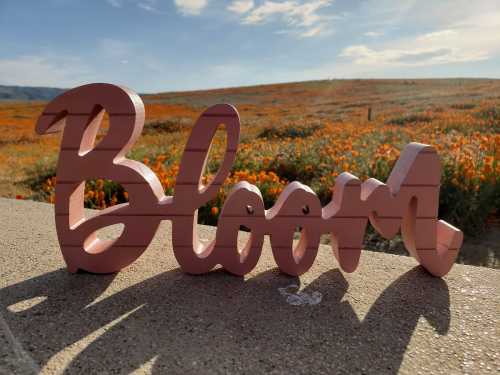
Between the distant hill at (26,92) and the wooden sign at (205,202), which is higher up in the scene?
the distant hill at (26,92)

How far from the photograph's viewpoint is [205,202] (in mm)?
2930

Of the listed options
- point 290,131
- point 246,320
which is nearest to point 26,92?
point 290,131

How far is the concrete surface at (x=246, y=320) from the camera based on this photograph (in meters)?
2.04

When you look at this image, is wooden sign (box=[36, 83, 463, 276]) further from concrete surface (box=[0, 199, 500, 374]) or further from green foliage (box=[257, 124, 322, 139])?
green foliage (box=[257, 124, 322, 139])

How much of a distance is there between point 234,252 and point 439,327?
1473 millimetres

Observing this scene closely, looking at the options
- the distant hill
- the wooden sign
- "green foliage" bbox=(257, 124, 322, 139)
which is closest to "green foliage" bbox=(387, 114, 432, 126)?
"green foliage" bbox=(257, 124, 322, 139)

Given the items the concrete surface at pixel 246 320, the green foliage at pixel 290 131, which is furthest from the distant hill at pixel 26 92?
the concrete surface at pixel 246 320

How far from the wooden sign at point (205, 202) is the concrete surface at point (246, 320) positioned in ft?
0.66

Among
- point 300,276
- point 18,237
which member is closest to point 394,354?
point 300,276

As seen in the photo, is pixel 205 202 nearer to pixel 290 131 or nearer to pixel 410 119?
pixel 290 131

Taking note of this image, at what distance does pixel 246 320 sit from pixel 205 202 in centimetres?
94

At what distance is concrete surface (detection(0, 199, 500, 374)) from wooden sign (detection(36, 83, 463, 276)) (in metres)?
0.20

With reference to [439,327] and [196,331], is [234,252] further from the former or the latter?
[439,327]

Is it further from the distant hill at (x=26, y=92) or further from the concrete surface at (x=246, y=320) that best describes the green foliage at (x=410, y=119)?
the distant hill at (x=26, y=92)
